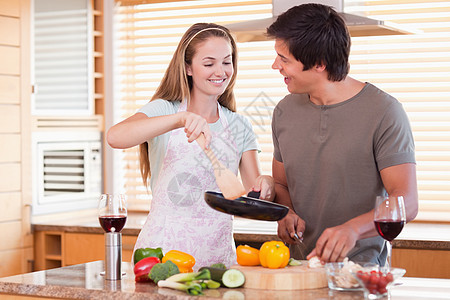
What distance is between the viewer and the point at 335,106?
2225mm

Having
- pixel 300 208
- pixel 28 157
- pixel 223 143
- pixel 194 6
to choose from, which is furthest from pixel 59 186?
pixel 300 208

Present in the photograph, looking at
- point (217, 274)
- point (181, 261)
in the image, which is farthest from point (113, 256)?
point (217, 274)

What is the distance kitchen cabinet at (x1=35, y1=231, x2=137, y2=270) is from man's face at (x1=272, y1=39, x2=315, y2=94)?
178cm

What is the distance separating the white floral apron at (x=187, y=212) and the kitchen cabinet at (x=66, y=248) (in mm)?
1259

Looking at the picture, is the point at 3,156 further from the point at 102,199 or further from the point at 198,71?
the point at 102,199

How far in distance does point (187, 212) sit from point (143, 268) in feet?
1.95

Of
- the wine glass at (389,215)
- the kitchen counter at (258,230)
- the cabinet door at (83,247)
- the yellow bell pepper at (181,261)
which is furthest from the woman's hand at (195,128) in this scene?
the cabinet door at (83,247)

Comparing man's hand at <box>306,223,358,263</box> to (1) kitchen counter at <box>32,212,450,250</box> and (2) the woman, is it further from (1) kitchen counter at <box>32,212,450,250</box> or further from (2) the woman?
(1) kitchen counter at <box>32,212,450,250</box>

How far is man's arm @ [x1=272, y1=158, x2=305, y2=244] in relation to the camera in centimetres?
219

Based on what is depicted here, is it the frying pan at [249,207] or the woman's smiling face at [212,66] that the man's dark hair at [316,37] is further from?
the frying pan at [249,207]

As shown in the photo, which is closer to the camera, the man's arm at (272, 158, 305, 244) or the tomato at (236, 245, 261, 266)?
the tomato at (236, 245, 261, 266)

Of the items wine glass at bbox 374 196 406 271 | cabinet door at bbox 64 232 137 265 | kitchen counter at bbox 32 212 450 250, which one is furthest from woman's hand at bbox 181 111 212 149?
cabinet door at bbox 64 232 137 265

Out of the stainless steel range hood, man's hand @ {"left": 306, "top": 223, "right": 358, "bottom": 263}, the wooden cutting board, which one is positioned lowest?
the wooden cutting board

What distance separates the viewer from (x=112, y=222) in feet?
6.28
